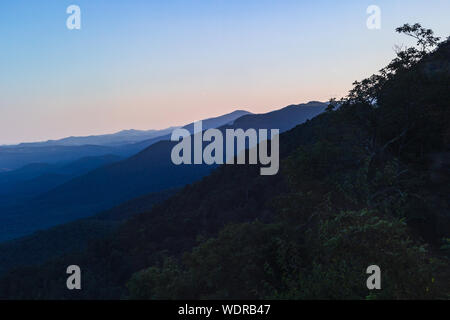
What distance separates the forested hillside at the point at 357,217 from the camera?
923cm

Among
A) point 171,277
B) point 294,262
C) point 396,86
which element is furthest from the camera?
point 396,86

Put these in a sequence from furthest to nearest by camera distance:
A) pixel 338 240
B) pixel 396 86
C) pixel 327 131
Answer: pixel 327 131 < pixel 396 86 < pixel 338 240

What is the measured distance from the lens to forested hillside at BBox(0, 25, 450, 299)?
30.3ft

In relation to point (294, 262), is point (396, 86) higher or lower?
higher

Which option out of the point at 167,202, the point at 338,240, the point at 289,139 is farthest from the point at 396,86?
the point at 167,202

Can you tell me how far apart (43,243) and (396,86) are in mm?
105125

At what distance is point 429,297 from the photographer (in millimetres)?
7668

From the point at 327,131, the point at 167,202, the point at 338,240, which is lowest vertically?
the point at 167,202

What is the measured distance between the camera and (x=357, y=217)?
36.4 feet
